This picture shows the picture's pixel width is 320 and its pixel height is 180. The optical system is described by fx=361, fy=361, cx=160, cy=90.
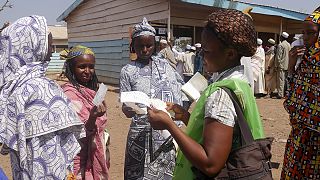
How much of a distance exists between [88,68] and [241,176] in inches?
68.7

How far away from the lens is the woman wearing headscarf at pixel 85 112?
278cm

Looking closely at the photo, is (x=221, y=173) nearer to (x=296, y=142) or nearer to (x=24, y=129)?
(x=296, y=142)

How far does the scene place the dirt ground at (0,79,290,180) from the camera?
15.8 feet

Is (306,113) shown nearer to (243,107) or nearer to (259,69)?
(243,107)

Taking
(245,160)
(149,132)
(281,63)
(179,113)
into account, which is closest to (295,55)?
(179,113)

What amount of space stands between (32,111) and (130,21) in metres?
10.5

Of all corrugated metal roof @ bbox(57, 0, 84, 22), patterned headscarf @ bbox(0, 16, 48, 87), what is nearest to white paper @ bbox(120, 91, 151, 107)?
patterned headscarf @ bbox(0, 16, 48, 87)

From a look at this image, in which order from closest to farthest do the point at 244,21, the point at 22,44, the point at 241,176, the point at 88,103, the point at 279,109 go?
the point at 241,176
the point at 244,21
the point at 22,44
the point at 88,103
the point at 279,109

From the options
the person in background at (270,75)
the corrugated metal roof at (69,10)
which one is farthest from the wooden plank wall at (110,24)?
the person in background at (270,75)

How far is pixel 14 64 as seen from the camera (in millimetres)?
2309

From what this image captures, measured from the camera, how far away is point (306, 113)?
6.82 ft

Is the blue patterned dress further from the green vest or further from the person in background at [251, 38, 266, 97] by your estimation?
the person in background at [251, 38, 266, 97]

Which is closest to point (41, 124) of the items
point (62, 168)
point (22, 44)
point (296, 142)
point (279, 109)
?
point (62, 168)

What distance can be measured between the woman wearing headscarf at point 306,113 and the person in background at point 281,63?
837cm
